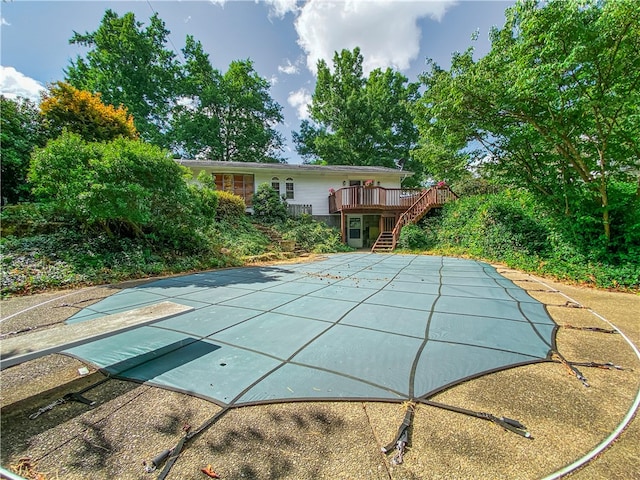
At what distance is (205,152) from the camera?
21359mm

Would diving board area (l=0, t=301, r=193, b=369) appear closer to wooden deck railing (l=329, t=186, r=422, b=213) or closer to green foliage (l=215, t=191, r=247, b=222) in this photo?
green foliage (l=215, t=191, r=247, b=222)

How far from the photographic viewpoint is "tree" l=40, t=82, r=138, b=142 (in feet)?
28.4

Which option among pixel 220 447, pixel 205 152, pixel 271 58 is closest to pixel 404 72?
pixel 271 58

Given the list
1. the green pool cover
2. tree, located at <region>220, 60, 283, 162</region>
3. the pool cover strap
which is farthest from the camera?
tree, located at <region>220, 60, 283, 162</region>

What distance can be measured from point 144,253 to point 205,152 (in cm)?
1712

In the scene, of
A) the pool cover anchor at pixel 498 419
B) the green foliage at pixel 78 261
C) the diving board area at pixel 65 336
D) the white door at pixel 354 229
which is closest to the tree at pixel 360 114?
the white door at pixel 354 229

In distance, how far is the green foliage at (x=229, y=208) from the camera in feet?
37.2

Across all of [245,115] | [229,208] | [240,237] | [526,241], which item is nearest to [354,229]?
[240,237]

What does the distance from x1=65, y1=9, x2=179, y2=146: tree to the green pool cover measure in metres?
20.7

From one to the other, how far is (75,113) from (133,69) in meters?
14.9

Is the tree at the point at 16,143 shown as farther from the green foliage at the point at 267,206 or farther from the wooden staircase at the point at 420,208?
the wooden staircase at the point at 420,208

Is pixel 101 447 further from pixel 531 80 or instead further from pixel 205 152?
pixel 205 152


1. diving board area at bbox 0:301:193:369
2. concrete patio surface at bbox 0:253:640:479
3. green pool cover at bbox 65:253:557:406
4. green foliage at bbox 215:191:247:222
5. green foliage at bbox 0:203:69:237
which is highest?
green foliage at bbox 215:191:247:222

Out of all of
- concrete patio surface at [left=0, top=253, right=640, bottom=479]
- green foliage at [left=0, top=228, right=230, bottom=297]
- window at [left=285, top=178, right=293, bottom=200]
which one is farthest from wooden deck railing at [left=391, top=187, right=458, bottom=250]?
concrete patio surface at [left=0, top=253, right=640, bottom=479]
